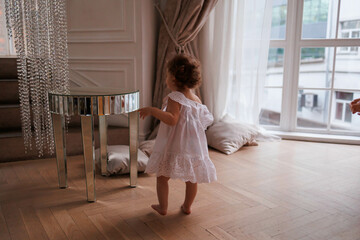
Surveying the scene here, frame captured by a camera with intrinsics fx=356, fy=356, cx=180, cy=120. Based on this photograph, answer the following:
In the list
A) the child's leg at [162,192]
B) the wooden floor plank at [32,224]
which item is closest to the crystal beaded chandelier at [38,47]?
the wooden floor plank at [32,224]

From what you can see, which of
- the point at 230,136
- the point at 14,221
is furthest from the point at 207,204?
the point at 230,136

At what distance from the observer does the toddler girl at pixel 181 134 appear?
78.8 inches

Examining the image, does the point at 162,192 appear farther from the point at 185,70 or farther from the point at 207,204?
the point at 185,70

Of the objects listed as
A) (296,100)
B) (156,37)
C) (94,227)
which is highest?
(156,37)

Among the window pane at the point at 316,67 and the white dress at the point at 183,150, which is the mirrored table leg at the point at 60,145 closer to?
the white dress at the point at 183,150

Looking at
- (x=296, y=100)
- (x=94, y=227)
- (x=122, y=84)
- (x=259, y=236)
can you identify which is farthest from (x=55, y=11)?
(x=296, y=100)

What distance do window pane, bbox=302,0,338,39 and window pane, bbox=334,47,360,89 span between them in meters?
Answer: 0.24

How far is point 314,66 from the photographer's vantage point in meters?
3.86

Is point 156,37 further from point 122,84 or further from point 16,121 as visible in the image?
point 16,121

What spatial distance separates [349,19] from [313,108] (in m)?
0.99

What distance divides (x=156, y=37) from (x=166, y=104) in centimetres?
175

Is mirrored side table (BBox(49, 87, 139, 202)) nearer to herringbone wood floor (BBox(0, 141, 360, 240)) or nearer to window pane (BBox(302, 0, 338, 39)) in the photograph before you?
herringbone wood floor (BBox(0, 141, 360, 240))

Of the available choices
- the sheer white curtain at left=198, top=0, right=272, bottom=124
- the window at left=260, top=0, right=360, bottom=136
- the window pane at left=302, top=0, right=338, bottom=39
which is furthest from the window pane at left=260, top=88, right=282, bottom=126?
the window pane at left=302, top=0, right=338, bottom=39

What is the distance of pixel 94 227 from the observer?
1975mm
